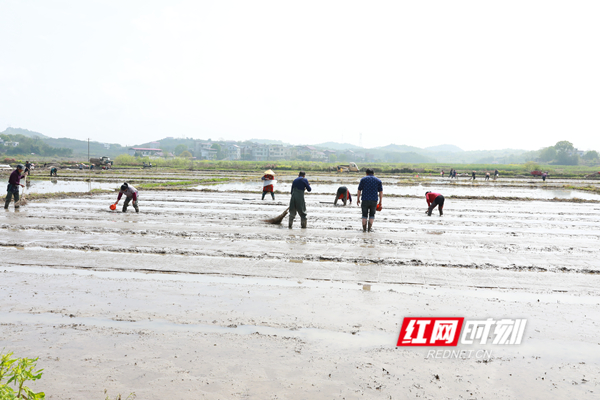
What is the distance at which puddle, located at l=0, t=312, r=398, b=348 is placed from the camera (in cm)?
491

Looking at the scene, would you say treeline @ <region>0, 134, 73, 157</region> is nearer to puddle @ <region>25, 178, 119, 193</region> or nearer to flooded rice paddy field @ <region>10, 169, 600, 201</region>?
flooded rice paddy field @ <region>10, 169, 600, 201</region>

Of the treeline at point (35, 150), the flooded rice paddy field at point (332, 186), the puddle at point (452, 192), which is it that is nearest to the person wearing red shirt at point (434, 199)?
the puddle at point (452, 192)

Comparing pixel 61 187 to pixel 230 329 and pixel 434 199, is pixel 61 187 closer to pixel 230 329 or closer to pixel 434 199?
pixel 434 199

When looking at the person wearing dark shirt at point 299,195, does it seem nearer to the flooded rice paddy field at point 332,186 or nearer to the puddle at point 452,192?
the puddle at point 452,192

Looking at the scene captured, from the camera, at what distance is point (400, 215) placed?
17.1 m

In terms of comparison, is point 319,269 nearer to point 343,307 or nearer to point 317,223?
point 343,307

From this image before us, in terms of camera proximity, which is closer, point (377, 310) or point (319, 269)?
point (377, 310)

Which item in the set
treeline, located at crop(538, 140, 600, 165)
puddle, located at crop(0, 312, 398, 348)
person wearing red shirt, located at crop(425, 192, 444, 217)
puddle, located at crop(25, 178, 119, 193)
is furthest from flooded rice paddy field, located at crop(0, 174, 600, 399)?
treeline, located at crop(538, 140, 600, 165)

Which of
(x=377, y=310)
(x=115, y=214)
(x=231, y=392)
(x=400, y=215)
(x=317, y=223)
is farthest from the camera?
(x=400, y=215)

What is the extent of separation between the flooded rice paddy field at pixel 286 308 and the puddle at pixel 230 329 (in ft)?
0.08

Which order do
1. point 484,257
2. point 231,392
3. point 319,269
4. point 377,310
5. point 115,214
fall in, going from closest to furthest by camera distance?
point 231,392
point 377,310
point 319,269
point 484,257
point 115,214

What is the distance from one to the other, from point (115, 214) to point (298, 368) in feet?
43.0

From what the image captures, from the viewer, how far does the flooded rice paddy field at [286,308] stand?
13.2 feet

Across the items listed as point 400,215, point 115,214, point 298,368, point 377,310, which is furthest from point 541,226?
point 115,214
